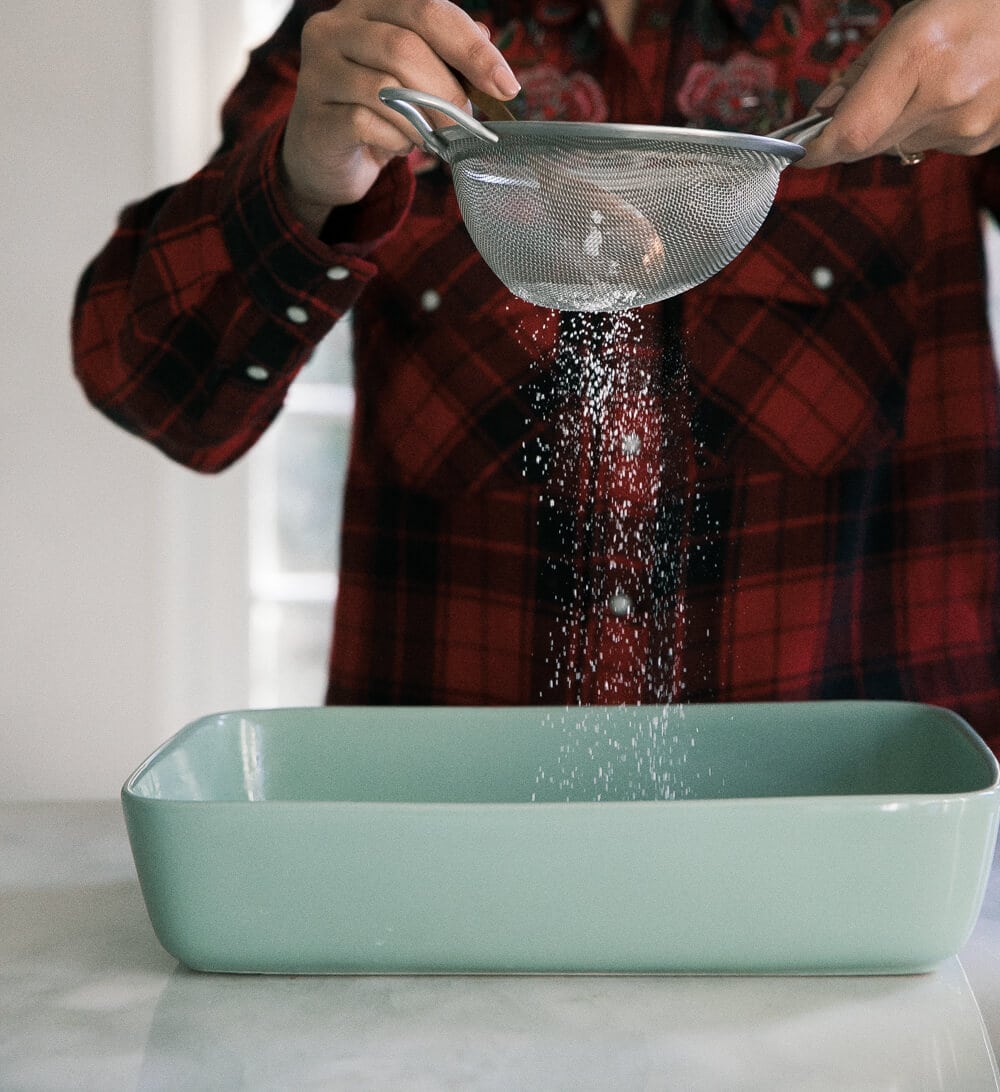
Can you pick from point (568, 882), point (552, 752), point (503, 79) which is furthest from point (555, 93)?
point (568, 882)

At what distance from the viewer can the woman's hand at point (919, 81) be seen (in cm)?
60

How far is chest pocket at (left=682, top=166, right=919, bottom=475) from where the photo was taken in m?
0.91

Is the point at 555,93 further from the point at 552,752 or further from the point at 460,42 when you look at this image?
the point at 552,752

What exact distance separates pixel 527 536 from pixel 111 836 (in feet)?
1.22

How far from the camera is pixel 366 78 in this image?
2.14ft

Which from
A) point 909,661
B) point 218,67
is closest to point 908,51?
point 909,661

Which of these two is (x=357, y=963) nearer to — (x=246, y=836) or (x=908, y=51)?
(x=246, y=836)

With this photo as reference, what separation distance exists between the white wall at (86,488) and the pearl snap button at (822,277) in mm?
960

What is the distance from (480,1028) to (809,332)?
0.61 metres

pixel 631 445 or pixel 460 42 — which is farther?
pixel 631 445

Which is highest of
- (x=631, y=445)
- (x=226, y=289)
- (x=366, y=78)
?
(x=366, y=78)

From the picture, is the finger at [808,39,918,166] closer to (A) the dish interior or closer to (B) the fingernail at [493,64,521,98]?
(B) the fingernail at [493,64,521,98]

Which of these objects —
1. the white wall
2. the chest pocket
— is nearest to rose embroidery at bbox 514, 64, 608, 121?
the chest pocket

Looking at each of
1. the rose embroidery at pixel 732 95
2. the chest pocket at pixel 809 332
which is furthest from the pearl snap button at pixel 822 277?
the rose embroidery at pixel 732 95
